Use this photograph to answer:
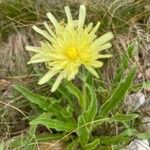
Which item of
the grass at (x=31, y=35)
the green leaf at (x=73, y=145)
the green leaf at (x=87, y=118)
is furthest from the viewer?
the grass at (x=31, y=35)

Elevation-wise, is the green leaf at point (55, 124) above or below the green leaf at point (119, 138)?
above

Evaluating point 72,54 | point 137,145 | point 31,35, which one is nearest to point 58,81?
point 72,54

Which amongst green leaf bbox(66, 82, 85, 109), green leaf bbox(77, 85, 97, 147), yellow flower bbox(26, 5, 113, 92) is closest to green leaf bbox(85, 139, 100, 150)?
green leaf bbox(77, 85, 97, 147)

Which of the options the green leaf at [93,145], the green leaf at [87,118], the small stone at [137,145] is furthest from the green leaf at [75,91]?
the small stone at [137,145]

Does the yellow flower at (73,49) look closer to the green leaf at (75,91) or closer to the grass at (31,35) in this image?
the green leaf at (75,91)

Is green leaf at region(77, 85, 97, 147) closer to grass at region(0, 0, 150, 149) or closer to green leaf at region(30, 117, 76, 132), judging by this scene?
green leaf at region(30, 117, 76, 132)

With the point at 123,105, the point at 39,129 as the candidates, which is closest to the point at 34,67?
the point at 39,129
